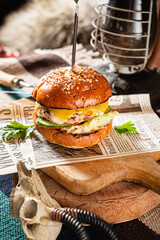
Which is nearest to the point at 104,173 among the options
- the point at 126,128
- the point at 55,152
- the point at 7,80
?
the point at 55,152

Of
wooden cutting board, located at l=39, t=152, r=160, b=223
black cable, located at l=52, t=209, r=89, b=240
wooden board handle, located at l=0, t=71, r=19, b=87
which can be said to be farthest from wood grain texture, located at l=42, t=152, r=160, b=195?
wooden board handle, located at l=0, t=71, r=19, b=87

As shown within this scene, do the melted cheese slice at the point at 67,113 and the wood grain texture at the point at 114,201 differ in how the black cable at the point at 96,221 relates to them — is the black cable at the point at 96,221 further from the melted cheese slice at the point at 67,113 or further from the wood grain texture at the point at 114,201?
the melted cheese slice at the point at 67,113

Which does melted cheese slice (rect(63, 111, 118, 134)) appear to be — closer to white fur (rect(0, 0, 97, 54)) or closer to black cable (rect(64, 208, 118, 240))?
black cable (rect(64, 208, 118, 240))

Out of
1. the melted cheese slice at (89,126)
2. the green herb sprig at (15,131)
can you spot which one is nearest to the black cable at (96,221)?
the melted cheese slice at (89,126)

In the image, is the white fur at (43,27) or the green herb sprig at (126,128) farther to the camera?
the white fur at (43,27)

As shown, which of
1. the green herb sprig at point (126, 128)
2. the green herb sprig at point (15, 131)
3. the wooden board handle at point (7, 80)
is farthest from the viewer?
the wooden board handle at point (7, 80)

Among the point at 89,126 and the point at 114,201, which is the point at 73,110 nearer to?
the point at 89,126

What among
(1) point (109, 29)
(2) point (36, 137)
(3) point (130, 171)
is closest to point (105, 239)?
(3) point (130, 171)
